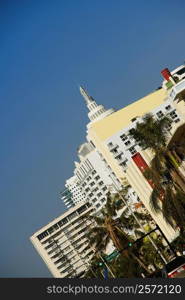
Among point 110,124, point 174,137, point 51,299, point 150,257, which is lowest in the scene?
point 150,257

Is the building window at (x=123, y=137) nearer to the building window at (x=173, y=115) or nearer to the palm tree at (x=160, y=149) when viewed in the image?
the building window at (x=173, y=115)

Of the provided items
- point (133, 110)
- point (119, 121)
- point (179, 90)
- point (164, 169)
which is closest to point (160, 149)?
point (164, 169)

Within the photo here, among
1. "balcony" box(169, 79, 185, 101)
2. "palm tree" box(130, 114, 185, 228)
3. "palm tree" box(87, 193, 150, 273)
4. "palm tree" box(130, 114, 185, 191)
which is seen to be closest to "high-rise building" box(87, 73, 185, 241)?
"balcony" box(169, 79, 185, 101)

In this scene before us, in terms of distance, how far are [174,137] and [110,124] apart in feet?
275

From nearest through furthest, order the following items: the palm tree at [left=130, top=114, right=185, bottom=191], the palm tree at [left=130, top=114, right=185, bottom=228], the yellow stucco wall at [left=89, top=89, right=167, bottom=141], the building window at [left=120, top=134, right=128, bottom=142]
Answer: the palm tree at [left=130, top=114, right=185, bottom=228] → the palm tree at [left=130, top=114, right=185, bottom=191] → the building window at [left=120, top=134, right=128, bottom=142] → the yellow stucco wall at [left=89, top=89, right=167, bottom=141]

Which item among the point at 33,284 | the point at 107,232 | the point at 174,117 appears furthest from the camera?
the point at 174,117

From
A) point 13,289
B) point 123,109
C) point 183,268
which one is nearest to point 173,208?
point 183,268

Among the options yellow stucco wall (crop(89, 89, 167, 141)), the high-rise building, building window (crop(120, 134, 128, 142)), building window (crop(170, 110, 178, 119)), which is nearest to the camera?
the high-rise building

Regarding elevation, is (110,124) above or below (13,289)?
above

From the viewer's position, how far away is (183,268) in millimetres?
39906

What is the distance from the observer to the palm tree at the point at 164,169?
206ft

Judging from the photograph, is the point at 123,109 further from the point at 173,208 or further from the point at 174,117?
the point at 173,208

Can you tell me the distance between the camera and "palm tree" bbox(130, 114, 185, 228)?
62.8 meters

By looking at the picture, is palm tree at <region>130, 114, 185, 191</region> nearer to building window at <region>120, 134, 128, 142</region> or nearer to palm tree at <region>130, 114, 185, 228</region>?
palm tree at <region>130, 114, 185, 228</region>
